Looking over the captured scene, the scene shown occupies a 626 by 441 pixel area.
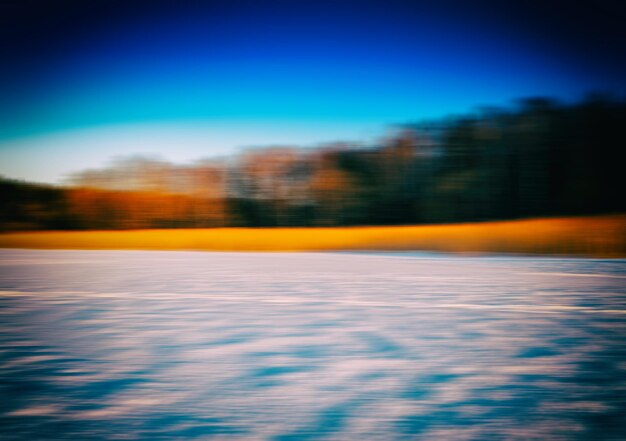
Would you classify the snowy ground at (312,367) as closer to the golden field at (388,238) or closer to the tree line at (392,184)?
the golden field at (388,238)

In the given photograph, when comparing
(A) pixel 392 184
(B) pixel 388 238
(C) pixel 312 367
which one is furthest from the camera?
(A) pixel 392 184

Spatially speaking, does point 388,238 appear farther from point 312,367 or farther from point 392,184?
point 312,367

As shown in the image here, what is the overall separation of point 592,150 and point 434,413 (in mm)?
31619

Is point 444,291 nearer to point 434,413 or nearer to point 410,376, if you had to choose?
point 410,376

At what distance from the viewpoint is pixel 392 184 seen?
3022 cm

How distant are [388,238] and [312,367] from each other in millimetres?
20464

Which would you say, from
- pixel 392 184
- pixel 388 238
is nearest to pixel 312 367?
pixel 388 238

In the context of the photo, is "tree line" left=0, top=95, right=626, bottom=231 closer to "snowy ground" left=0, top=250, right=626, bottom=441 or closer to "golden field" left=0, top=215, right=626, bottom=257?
"golden field" left=0, top=215, right=626, bottom=257

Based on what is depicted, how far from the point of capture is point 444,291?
20.0ft

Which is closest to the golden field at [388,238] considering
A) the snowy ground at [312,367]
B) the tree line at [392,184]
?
the tree line at [392,184]

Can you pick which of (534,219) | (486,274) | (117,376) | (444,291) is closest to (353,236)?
(534,219)

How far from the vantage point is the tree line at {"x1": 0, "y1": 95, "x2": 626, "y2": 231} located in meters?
28.0

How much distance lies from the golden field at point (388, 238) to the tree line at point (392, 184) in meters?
1.76

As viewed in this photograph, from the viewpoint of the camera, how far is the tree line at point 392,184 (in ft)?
91.9
